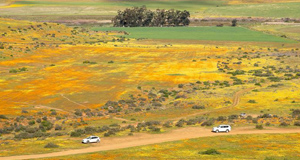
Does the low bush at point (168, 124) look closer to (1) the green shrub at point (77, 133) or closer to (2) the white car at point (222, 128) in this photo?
(2) the white car at point (222, 128)

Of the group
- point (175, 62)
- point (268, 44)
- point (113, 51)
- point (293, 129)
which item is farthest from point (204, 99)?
point (268, 44)

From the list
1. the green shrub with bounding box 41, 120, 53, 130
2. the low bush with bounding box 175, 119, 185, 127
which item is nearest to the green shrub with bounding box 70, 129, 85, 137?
the green shrub with bounding box 41, 120, 53, 130

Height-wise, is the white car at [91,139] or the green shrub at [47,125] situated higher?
the white car at [91,139]

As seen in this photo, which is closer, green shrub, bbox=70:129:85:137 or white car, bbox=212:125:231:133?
green shrub, bbox=70:129:85:137

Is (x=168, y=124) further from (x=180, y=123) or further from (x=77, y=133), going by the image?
(x=77, y=133)

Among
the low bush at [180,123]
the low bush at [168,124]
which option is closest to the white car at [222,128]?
the low bush at [180,123]

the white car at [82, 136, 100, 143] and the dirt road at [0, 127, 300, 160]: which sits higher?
the white car at [82, 136, 100, 143]

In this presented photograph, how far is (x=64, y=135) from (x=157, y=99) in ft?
88.9

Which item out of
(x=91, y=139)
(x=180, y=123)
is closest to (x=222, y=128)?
(x=180, y=123)

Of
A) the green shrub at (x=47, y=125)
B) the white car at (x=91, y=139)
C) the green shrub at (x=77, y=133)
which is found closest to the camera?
the white car at (x=91, y=139)

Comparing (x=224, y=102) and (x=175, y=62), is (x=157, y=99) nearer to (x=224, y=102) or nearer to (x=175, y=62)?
(x=224, y=102)

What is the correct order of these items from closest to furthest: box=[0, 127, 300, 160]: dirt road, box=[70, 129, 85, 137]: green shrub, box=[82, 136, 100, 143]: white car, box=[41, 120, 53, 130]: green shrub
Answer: box=[0, 127, 300, 160]: dirt road → box=[82, 136, 100, 143]: white car → box=[70, 129, 85, 137]: green shrub → box=[41, 120, 53, 130]: green shrub

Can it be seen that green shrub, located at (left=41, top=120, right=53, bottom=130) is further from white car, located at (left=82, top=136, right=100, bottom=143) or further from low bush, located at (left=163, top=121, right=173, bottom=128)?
low bush, located at (left=163, top=121, right=173, bottom=128)

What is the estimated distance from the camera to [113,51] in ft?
524
